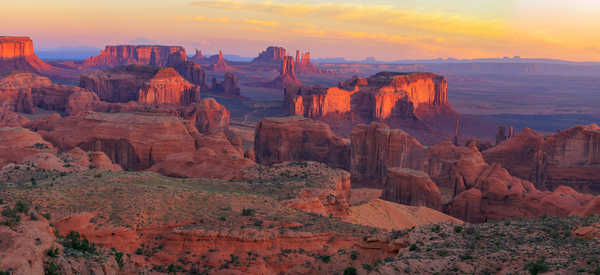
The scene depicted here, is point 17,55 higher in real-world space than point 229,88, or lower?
higher

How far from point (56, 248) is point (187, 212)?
30.1ft

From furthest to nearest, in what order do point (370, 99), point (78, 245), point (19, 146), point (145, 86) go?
point (370, 99) → point (145, 86) → point (19, 146) → point (78, 245)

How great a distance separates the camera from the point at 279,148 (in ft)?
181

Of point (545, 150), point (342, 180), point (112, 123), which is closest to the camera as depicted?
point (342, 180)

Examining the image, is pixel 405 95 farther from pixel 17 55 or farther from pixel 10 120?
pixel 17 55

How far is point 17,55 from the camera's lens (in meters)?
142

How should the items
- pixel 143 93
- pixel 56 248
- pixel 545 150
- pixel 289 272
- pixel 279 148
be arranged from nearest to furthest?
pixel 56 248 < pixel 289 272 < pixel 545 150 < pixel 279 148 < pixel 143 93

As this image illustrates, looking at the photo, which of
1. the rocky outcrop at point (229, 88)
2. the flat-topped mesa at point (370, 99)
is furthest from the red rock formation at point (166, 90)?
the rocky outcrop at point (229, 88)

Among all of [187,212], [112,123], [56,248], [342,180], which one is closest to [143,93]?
[112,123]

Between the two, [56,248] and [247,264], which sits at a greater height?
[56,248]

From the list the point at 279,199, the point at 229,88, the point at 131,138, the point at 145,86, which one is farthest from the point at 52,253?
the point at 229,88

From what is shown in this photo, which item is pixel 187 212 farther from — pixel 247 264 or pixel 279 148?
pixel 279 148

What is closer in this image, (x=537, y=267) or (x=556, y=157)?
(x=537, y=267)

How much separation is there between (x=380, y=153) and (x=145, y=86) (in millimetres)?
56215
